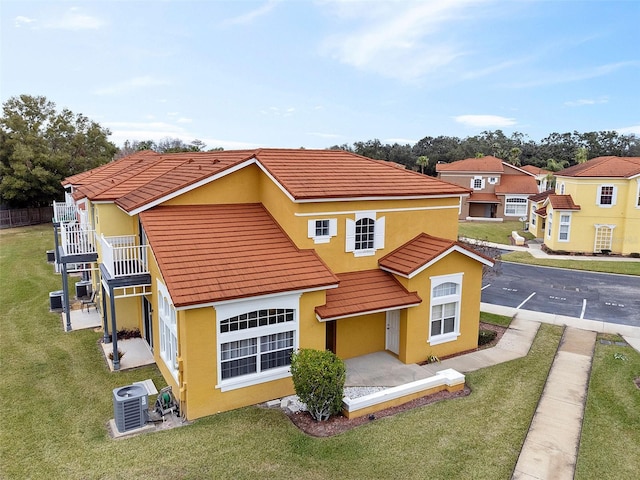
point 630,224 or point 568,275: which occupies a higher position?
point 630,224

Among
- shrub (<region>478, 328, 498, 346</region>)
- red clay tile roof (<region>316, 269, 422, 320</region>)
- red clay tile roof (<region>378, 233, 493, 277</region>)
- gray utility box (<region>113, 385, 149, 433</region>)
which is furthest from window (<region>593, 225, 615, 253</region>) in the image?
gray utility box (<region>113, 385, 149, 433</region>)

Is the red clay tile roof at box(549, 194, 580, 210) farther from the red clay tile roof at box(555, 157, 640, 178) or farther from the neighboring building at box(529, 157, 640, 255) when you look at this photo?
the red clay tile roof at box(555, 157, 640, 178)

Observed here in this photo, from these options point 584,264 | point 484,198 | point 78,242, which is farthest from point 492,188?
point 78,242

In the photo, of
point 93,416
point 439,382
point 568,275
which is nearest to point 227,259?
point 93,416

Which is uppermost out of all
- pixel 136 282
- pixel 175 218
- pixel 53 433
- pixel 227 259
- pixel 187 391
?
pixel 175 218

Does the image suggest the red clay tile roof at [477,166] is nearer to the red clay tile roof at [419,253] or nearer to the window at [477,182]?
the window at [477,182]

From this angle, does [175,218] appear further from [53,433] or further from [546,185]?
[546,185]

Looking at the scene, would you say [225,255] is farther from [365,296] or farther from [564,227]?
[564,227]
